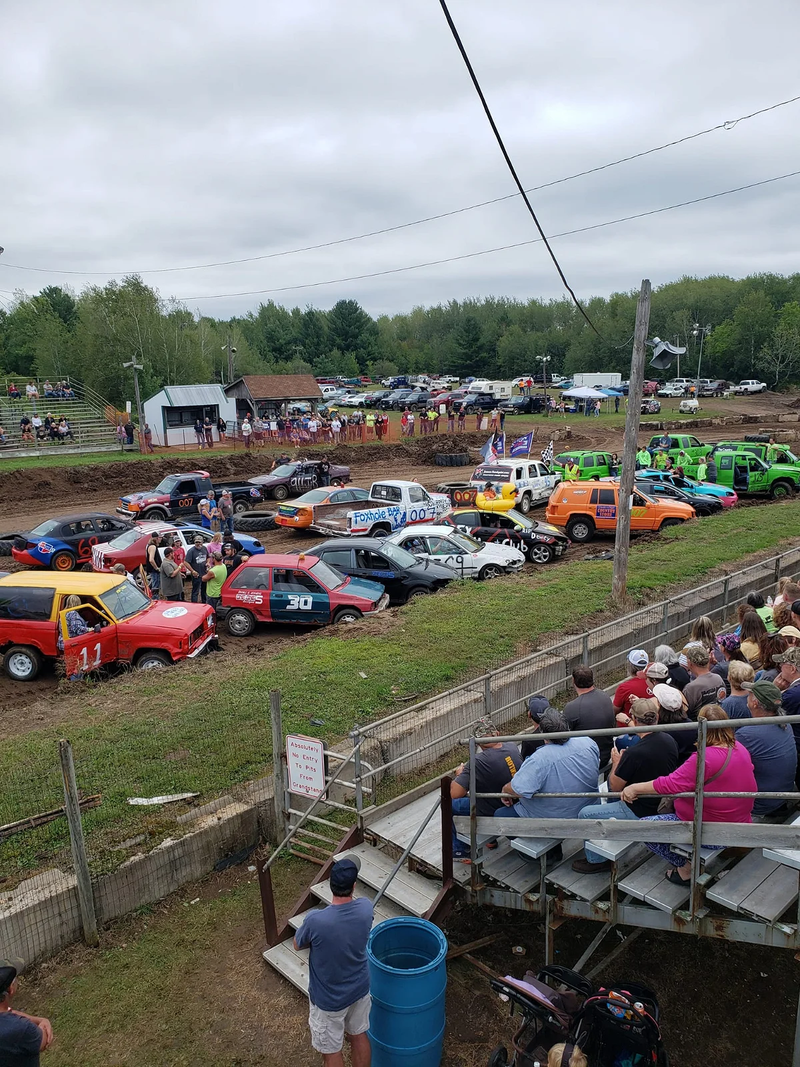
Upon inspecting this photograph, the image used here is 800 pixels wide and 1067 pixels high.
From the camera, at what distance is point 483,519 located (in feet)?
66.3

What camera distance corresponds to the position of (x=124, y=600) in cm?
1262

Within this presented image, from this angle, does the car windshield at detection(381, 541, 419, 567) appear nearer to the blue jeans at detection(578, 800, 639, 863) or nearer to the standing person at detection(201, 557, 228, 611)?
the standing person at detection(201, 557, 228, 611)

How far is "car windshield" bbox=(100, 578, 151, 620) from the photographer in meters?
12.3

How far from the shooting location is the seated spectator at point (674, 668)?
7.87 m

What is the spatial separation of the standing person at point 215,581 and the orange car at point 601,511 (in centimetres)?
1096

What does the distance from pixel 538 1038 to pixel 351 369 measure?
106 meters

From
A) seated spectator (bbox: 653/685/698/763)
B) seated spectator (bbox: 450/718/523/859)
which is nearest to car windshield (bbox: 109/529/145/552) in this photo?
seated spectator (bbox: 450/718/523/859)

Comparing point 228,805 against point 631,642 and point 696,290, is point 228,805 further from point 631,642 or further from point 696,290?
point 696,290

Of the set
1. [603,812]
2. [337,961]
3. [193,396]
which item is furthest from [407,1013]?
[193,396]

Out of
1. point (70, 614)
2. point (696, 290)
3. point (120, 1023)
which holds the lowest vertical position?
point (120, 1023)

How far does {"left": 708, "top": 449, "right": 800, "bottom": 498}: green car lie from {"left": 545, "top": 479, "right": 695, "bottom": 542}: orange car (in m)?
6.03

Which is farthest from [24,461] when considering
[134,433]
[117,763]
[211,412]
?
[117,763]

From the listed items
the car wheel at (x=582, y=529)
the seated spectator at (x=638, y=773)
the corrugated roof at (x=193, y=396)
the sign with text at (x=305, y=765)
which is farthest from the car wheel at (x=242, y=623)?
the corrugated roof at (x=193, y=396)

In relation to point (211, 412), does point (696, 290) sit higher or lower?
higher
